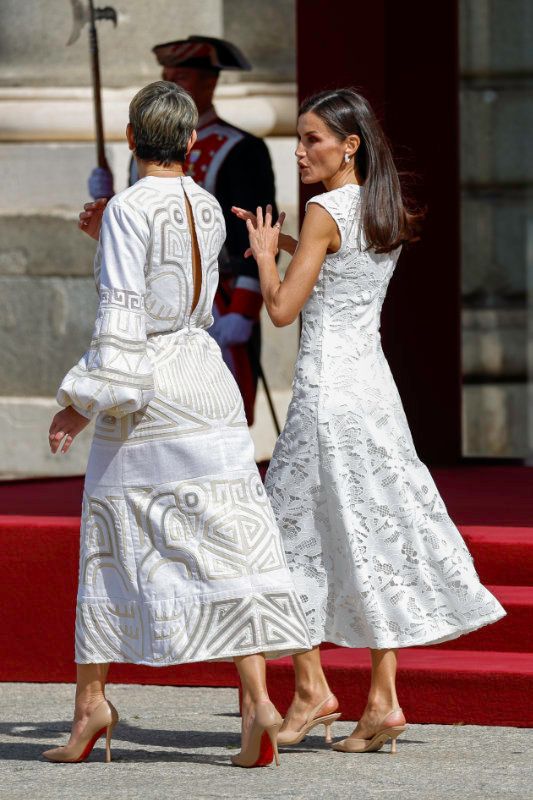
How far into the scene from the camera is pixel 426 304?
8.25 metres

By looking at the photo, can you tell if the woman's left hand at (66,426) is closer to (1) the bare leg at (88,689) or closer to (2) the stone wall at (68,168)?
(1) the bare leg at (88,689)

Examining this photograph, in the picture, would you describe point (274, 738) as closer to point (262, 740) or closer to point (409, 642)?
point (262, 740)

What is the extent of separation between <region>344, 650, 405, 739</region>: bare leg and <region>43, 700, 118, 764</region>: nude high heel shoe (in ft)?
1.97

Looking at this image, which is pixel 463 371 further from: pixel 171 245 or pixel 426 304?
pixel 171 245

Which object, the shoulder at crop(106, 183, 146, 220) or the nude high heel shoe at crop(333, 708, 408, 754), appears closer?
the shoulder at crop(106, 183, 146, 220)

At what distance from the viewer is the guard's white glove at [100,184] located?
8.60 m

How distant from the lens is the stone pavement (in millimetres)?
4707

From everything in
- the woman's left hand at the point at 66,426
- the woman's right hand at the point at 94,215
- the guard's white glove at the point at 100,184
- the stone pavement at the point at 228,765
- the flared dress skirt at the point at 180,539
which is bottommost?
the stone pavement at the point at 228,765

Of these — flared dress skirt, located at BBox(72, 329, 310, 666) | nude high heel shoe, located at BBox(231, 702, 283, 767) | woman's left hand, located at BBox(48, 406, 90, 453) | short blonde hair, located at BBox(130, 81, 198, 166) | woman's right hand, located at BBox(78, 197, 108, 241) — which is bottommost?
nude high heel shoe, located at BBox(231, 702, 283, 767)

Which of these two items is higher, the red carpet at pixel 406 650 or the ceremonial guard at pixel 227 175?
the ceremonial guard at pixel 227 175

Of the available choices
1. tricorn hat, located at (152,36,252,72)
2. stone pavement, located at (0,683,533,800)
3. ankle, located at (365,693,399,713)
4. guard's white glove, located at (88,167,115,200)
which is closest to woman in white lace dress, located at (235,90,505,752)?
ankle, located at (365,693,399,713)

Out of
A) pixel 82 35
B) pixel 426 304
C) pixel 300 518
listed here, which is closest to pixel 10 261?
pixel 82 35

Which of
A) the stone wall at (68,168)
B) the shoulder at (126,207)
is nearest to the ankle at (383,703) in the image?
the shoulder at (126,207)

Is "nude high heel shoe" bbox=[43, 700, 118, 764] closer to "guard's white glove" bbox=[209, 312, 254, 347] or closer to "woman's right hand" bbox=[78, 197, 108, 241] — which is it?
"woman's right hand" bbox=[78, 197, 108, 241]
